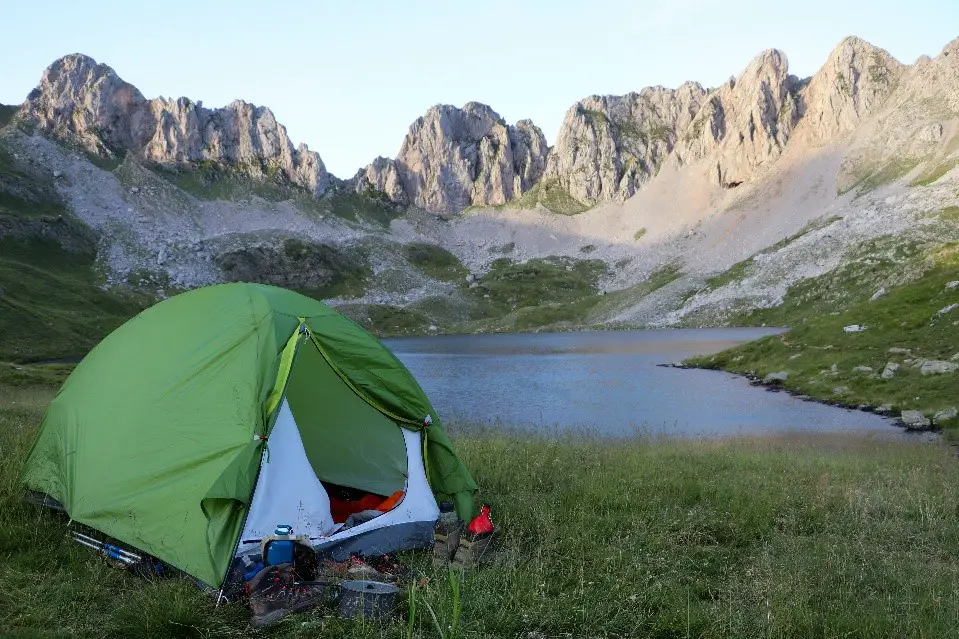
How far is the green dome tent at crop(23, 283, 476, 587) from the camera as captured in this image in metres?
7.66

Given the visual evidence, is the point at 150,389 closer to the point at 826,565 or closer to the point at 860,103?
the point at 826,565

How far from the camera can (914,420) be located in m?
25.5

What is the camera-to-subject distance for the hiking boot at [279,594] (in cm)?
625

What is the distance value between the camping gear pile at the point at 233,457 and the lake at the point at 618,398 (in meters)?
16.9

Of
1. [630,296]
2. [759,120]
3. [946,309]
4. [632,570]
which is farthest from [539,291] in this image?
[632,570]

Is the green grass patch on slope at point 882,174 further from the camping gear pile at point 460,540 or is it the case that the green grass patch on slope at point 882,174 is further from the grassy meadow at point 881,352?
the camping gear pile at point 460,540

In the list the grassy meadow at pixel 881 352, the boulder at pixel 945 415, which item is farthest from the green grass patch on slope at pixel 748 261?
the boulder at pixel 945 415

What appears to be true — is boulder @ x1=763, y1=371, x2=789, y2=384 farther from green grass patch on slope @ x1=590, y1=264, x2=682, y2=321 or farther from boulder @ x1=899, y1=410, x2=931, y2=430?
green grass patch on slope @ x1=590, y1=264, x2=682, y2=321

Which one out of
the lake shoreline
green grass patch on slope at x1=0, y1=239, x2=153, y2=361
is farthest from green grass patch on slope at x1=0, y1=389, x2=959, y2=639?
green grass patch on slope at x1=0, y1=239, x2=153, y2=361

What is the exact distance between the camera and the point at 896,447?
65.7 feet

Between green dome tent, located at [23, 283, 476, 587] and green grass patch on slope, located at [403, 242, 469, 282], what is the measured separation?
170m

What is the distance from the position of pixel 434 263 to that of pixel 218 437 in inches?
7228

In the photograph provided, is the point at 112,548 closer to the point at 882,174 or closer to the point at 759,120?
the point at 882,174

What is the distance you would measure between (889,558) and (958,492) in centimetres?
503
